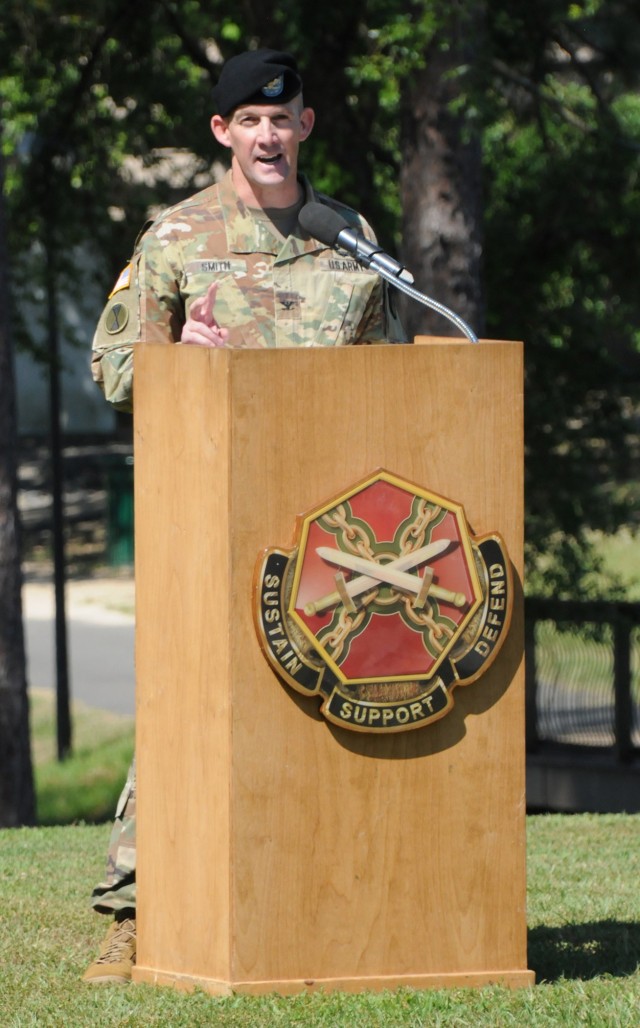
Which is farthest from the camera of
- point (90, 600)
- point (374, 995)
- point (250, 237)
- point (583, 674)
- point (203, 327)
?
point (90, 600)

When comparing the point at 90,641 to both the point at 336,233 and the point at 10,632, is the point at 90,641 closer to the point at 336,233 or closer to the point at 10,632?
the point at 10,632

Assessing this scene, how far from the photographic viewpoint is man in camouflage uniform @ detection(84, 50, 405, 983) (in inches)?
161

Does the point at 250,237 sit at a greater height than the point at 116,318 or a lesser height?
greater

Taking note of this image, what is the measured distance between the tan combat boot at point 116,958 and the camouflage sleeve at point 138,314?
4.19ft

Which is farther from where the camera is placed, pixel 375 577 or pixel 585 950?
pixel 585 950

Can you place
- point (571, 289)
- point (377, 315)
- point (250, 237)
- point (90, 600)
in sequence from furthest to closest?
point (90, 600) → point (571, 289) → point (377, 315) → point (250, 237)

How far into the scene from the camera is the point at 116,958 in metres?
4.11

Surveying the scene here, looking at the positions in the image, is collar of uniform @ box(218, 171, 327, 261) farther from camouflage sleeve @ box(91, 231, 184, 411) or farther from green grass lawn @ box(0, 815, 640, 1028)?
green grass lawn @ box(0, 815, 640, 1028)

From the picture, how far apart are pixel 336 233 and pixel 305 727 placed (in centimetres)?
112

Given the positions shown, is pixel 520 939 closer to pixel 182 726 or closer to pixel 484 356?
pixel 182 726

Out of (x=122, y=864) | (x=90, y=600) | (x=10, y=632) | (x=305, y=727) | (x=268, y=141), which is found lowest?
(x=90, y=600)

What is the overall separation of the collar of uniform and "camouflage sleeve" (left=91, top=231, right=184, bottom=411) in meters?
0.18

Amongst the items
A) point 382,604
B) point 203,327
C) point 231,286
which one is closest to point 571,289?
point 231,286

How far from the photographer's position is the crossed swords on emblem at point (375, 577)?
3.54m
